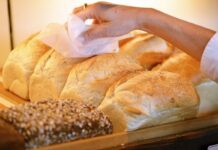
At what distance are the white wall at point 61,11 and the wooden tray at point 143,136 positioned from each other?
3.09ft

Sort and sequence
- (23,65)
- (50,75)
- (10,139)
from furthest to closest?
(23,65), (50,75), (10,139)

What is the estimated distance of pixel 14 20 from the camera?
5.38 ft

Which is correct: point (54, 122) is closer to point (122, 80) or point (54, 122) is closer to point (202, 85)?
point (122, 80)

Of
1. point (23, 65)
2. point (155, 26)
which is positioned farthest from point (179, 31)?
point (23, 65)

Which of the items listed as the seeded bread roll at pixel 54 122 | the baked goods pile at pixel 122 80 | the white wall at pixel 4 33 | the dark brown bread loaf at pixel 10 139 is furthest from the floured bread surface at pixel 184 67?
the white wall at pixel 4 33

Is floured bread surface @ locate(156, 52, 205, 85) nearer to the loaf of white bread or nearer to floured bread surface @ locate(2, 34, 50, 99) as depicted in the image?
the loaf of white bread

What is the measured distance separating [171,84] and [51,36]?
0.42 meters

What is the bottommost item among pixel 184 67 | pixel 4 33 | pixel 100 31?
pixel 4 33

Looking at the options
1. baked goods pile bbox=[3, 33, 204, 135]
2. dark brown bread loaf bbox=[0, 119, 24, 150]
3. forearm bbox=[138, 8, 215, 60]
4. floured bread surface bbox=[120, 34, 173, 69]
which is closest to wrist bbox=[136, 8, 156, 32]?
forearm bbox=[138, 8, 215, 60]

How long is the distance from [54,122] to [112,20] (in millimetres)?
329

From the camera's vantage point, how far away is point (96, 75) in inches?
39.8

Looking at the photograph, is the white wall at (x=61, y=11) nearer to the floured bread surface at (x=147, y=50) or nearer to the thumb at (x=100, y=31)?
the floured bread surface at (x=147, y=50)

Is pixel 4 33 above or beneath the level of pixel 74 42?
beneath

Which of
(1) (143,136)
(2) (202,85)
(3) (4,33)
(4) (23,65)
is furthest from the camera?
(3) (4,33)
